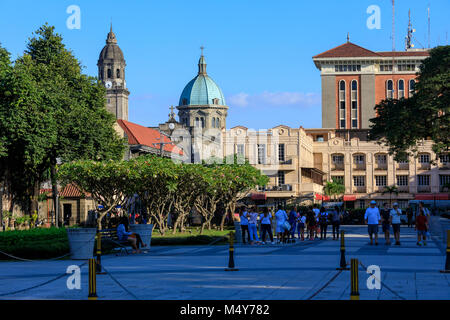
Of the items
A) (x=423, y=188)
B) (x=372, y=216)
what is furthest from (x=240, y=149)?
(x=372, y=216)

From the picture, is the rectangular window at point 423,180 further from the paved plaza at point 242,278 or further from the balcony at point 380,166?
the paved plaza at point 242,278

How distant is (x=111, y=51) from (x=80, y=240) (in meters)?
123

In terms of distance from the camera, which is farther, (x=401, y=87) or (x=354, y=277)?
(x=401, y=87)

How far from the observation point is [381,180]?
103 m

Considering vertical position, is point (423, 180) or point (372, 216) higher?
point (423, 180)

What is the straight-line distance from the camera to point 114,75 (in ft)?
458

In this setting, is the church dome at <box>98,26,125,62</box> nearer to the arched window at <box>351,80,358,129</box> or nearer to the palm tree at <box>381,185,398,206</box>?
the arched window at <box>351,80,358,129</box>

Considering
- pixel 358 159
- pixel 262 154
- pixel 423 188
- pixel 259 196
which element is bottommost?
pixel 259 196

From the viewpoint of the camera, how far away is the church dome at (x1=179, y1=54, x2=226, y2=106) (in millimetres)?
161000

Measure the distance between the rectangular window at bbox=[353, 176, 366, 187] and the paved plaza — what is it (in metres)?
81.7

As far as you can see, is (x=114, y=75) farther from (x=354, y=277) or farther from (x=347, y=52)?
(x=354, y=277)

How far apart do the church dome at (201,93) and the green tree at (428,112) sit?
11635 cm
